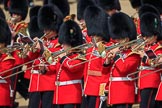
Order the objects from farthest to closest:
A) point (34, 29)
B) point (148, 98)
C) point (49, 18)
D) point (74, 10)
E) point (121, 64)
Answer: point (74, 10) → point (34, 29) → point (49, 18) → point (148, 98) → point (121, 64)

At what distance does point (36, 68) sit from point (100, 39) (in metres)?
0.85

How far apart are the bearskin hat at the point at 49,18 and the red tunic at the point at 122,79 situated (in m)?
1.20

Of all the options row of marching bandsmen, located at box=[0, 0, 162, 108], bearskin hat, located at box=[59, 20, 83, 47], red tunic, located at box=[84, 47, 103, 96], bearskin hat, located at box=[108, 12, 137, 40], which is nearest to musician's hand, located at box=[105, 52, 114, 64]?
row of marching bandsmen, located at box=[0, 0, 162, 108]

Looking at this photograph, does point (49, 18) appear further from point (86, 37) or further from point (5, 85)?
point (5, 85)

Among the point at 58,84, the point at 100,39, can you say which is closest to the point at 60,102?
the point at 58,84

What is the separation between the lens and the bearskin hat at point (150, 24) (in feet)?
25.4

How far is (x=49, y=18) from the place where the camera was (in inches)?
335

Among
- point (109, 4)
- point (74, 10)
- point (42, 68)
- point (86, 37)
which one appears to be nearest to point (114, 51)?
point (42, 68)

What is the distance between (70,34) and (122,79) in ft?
2.61

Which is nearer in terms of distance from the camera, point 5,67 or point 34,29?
point 5,67

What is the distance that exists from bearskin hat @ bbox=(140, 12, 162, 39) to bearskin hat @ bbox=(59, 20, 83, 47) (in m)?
0.66

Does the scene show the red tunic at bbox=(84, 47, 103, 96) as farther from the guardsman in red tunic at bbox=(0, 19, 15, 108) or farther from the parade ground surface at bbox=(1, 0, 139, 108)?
the parade ground surface at bbox=(1, 0, 139, 108)

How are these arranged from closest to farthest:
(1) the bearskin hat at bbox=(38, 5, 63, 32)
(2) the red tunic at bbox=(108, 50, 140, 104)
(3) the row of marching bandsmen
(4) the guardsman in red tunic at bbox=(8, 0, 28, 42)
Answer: (2) the red tunic at bbox=(108, 50, 140, 104), (3) the row of marching bandsmen, (1) the bearskin hat at bbox=(38, 5, 63, 32), (4) the guardsman in red tunic at bbox=(8, 0, 28, 42)

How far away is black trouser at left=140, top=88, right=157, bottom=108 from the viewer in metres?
7.76
